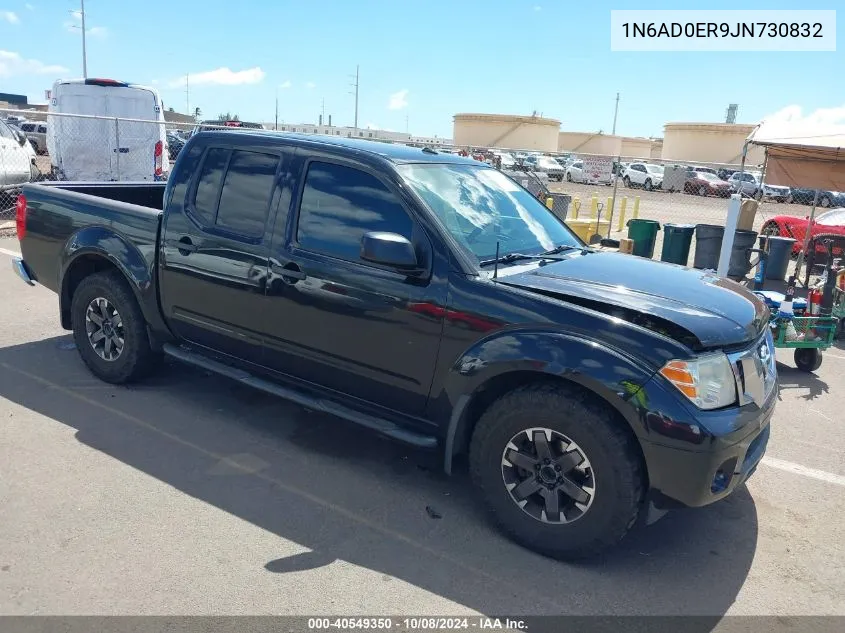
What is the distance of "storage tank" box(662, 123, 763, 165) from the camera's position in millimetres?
64312

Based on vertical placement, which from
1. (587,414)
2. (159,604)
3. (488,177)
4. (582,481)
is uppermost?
(488,177)

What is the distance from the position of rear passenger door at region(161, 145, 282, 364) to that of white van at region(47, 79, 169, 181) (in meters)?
9.25

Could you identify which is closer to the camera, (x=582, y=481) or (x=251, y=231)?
(x=582, y=481)

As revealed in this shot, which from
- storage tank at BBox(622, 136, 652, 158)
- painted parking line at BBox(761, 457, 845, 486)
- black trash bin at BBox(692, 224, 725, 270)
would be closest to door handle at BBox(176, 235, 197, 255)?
painted parking line at BBox(761, 457, 845, 486)

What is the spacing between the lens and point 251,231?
4.24 metres

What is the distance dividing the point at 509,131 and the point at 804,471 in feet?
232

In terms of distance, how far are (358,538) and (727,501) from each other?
2.17 metres

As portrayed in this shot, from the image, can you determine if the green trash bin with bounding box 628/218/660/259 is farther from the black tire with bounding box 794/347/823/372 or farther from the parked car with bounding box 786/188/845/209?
the parked car with bounding box 786/188/845/209

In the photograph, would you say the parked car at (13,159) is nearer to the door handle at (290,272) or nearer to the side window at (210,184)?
the side window at (210,184)

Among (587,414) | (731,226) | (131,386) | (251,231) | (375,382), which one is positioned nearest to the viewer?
(587,414)

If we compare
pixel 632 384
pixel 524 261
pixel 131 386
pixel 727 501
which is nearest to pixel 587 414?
pixel 632 384

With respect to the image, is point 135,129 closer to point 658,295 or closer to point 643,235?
point 643,235

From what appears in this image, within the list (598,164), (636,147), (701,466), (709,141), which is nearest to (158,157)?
(598,164)

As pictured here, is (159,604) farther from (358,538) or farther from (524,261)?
(524,261)
